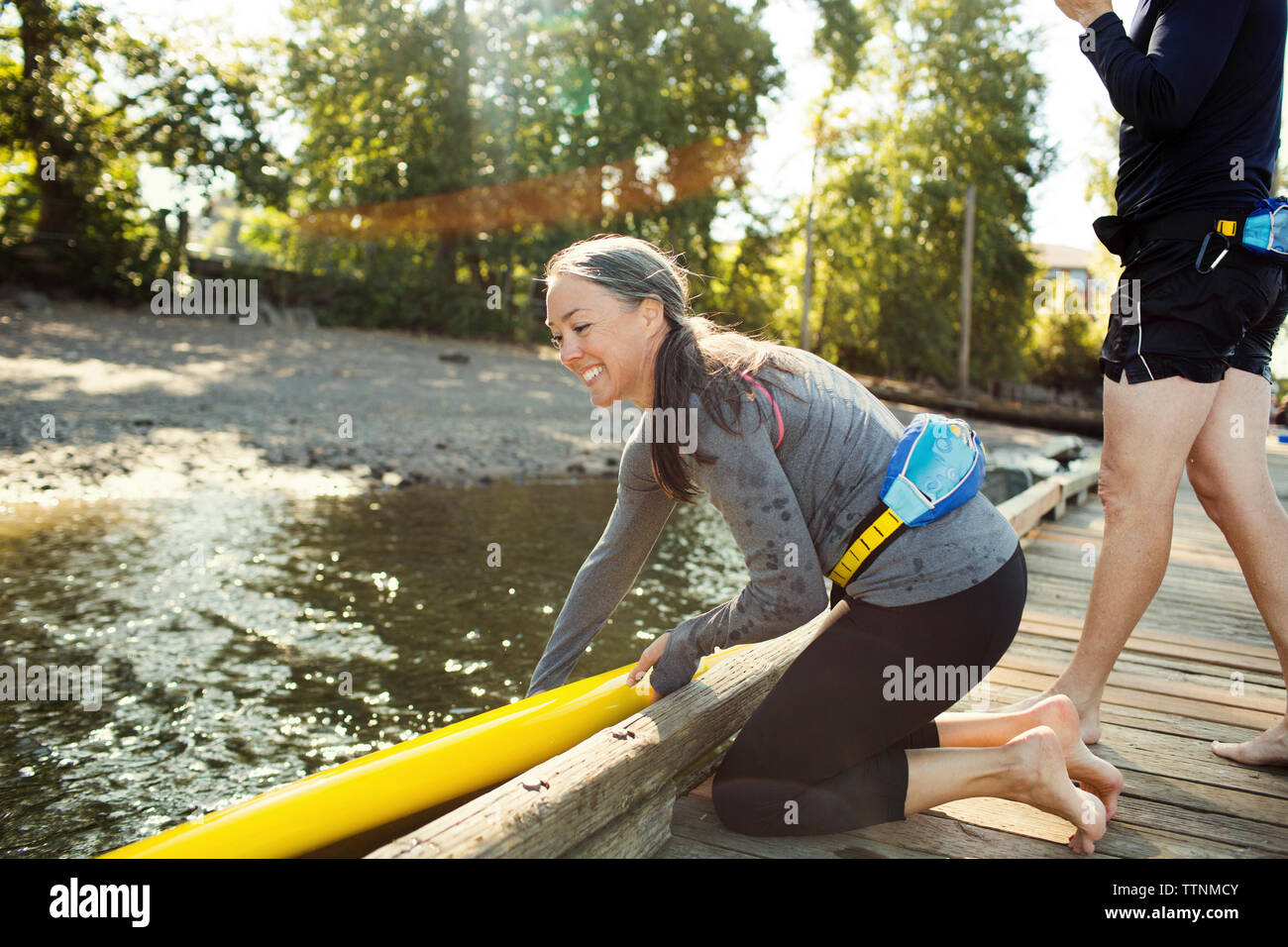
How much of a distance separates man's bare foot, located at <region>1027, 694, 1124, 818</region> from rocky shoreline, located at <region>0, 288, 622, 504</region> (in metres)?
7.90

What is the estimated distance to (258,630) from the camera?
5539mm

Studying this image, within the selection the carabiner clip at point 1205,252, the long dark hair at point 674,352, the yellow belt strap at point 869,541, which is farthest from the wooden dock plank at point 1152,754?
the carabiner clip at point 1205,252

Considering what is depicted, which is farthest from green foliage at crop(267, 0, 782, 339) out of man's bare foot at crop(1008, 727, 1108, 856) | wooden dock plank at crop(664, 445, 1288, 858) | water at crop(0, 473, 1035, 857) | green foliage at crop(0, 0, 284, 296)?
man's bare foot at crop(1008, 727, 1108, 856)

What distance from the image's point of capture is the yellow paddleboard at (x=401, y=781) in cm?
212

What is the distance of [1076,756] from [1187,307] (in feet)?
3.94

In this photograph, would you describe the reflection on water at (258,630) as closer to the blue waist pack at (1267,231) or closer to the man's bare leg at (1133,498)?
the man's bare leg at (1133,498)

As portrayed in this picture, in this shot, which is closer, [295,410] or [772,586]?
[772,586]

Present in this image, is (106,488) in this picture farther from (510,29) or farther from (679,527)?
(510,29)

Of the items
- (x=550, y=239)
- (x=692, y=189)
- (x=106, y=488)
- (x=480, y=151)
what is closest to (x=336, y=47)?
(x=480, y=151)

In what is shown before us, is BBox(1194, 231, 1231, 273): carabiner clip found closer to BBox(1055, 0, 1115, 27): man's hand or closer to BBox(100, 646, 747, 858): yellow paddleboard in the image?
BBox(1055, 0, 1115, 27): man's hand

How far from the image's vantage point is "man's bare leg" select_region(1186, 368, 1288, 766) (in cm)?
269
